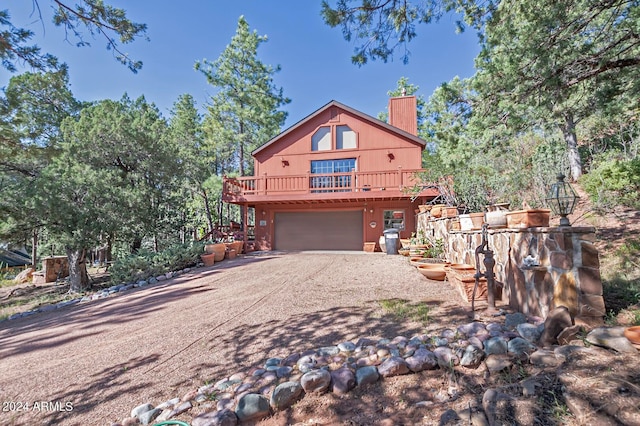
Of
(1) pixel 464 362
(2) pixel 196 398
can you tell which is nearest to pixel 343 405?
(1) pixel 464 362

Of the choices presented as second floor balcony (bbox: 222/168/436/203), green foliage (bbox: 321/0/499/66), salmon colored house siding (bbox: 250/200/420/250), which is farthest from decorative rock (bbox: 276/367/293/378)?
salmon colored house siding (bbox: 250/200/420/250)

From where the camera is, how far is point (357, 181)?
35.4 feet

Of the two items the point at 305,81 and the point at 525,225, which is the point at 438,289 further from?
the point at 305,81

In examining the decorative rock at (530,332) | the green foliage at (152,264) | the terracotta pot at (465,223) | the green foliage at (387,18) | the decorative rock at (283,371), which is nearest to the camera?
the decorative rock at (530,332)

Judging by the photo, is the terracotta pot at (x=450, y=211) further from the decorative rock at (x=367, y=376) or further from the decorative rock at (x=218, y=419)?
the decorative rock at (x=218, y=419)

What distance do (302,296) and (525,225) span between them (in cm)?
303

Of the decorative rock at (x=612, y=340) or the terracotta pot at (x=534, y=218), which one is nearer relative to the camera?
the decorative rock at (x=612, y=340)

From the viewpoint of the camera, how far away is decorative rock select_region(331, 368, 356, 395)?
6.71 feet

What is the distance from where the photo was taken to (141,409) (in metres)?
2.13

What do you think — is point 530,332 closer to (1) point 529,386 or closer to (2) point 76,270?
(1) point 529,386

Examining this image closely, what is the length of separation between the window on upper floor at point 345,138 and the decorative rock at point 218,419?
11371 millimetres

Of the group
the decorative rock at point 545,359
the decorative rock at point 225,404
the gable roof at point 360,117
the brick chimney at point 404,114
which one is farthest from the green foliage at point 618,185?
the brick chimney at point 404,114

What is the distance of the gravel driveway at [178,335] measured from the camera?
2.46 metres

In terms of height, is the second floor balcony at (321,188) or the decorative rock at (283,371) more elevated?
the second floor balcony at (321,188)
